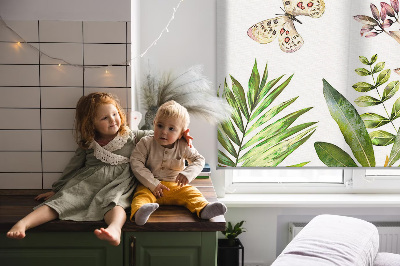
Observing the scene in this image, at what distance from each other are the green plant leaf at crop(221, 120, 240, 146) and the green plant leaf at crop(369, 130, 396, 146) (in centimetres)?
82

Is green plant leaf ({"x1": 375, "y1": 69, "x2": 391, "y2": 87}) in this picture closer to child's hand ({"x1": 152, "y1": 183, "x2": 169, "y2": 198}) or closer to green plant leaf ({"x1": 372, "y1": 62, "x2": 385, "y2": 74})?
green plant leaf ({"x1": 372, "y1": 62, "x2": 385, "y2": 74})

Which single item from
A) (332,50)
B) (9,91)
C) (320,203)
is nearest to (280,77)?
(332,50)

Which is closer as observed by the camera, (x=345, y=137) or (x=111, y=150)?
(x=111, y=150)

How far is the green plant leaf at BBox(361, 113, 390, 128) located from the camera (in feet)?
9.75

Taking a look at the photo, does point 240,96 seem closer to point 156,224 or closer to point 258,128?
point 258,128

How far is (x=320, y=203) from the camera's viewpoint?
297 centimetres

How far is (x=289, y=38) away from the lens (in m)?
2.90

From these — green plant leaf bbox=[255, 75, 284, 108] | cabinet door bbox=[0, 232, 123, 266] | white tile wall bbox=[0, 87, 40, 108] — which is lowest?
cabinet door bbox=[0, 232, 123, 266]

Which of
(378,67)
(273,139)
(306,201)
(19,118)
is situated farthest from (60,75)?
(378,67)

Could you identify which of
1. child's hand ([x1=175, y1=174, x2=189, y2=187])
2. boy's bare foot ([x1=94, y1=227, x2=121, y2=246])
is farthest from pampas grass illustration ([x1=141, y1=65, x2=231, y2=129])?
boy's bare foot ([x1=94, y1=227, x2=121, y2=246])

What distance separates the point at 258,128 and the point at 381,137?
0.76 m

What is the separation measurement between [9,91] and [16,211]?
2.15 feet

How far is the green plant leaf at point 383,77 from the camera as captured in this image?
296 cm

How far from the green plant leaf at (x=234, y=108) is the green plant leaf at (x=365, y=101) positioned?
0.70 meters
